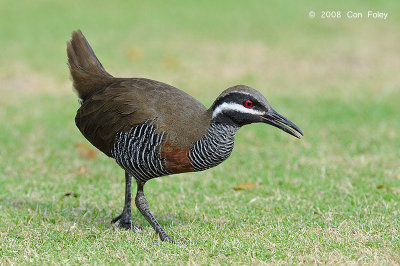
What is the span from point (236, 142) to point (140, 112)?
3968 millimetres

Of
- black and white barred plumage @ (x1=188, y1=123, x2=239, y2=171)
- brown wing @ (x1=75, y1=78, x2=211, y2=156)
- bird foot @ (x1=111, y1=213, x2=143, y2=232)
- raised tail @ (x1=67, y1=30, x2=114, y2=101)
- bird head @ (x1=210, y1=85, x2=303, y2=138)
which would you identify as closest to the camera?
bird head @ (x1=210, y1=85, x2=303, y2=138)

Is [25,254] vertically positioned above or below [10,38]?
below

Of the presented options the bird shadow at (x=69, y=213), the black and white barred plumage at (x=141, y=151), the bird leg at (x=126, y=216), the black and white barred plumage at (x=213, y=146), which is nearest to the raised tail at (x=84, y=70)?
the black and white barred plumage at (x=141, y=151)

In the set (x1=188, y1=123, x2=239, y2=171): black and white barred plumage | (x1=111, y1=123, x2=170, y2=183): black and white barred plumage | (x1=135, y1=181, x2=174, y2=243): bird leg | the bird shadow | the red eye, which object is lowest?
the bird shadow

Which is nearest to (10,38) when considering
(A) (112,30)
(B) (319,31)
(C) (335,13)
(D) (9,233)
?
(A) (112,30)

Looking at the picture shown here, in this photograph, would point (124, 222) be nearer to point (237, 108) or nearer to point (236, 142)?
point (237, 108)

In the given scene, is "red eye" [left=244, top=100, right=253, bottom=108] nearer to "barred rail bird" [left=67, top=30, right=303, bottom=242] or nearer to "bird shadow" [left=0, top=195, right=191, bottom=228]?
"barred rail bird" [left=67, top=30, right=303, bottom=242]

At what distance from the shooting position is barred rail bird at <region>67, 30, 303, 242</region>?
5.19 meters

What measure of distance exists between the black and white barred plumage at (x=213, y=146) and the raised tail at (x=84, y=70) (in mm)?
1419

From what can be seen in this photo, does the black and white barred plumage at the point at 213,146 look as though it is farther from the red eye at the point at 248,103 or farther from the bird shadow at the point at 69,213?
the bird shadow at the point at 69,213

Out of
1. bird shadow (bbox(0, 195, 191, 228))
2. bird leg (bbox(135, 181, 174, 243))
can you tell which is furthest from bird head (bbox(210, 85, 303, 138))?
bird shadow (bbox(0, 195, 191, 228))

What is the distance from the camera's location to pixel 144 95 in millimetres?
5691

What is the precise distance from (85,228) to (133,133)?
1.04m

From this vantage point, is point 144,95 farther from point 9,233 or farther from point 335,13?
point 335,13
